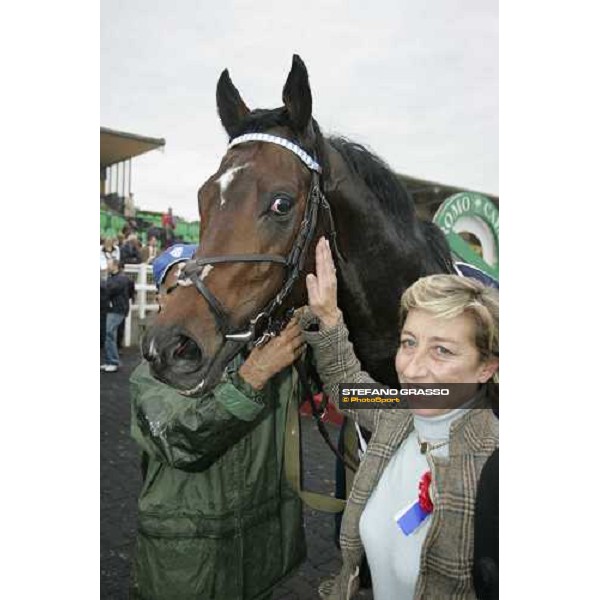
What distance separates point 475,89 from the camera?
1.59 metres

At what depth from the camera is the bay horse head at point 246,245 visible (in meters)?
1.36

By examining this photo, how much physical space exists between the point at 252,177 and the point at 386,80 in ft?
1.85

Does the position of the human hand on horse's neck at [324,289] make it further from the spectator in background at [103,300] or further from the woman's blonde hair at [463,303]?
the spectator in background at [103,300]

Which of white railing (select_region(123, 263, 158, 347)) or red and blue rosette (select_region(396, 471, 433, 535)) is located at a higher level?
white railing (select_region(123, 263, 158, 347))

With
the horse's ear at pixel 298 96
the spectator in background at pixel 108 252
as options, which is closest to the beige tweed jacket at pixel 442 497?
the horse's ear at pixel 298 96

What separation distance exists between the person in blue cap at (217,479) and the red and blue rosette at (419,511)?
0.46m

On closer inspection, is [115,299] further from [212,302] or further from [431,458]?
[431,458]

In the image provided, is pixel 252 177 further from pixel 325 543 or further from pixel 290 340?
pixel 325 543

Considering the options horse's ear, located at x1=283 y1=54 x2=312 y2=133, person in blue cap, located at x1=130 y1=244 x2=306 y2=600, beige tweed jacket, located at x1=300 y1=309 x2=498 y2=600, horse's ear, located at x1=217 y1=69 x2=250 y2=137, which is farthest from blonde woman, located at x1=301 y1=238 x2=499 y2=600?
horse's ear, located at x1=217 y1=69 x2=250 y2=137

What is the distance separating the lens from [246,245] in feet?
4.70

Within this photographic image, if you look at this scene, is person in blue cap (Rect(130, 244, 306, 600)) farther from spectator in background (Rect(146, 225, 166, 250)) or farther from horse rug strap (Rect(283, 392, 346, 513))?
Answer: spectator in background (Rect(146, 225, 166, 250))

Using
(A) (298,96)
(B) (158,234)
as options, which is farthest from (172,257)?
(A) (298,96)

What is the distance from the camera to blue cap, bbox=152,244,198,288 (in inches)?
66.5
